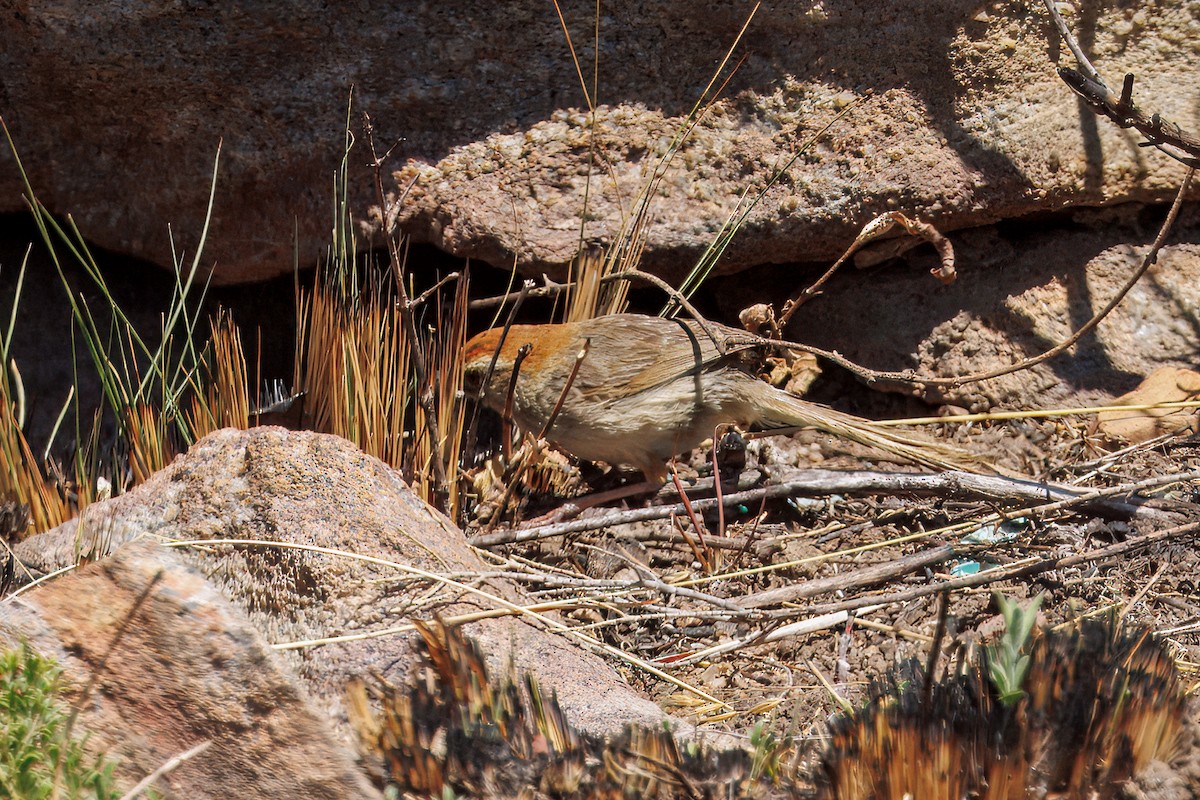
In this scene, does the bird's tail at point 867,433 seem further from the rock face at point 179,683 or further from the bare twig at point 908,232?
the rock face at point 179,683

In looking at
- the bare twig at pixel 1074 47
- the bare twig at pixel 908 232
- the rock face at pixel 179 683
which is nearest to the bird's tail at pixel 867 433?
the bare twig at pixel 908 232

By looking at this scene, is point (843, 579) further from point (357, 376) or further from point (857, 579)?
point (357, 376)

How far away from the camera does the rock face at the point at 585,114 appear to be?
445 cm

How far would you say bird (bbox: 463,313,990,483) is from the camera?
424 cm

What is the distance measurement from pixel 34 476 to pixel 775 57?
3537 mm

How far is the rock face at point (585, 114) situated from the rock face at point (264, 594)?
1.98m

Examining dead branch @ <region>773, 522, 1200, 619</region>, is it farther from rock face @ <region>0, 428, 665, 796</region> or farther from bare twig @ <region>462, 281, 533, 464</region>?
bare twig @ <region>462, 281, 533, 464</region>

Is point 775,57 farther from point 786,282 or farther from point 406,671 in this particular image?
point 406,671

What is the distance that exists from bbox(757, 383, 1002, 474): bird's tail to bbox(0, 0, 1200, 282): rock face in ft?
2.84

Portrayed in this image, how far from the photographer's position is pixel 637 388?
428cm

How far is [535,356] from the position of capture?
14.1 feet

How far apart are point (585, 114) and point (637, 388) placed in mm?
1395

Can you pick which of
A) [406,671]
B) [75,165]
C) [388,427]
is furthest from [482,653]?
[75,165]

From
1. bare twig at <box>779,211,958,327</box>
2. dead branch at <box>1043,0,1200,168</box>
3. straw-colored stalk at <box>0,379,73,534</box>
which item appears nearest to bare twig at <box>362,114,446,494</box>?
straw-colored stalk at <box>0,379,73,534</box>
